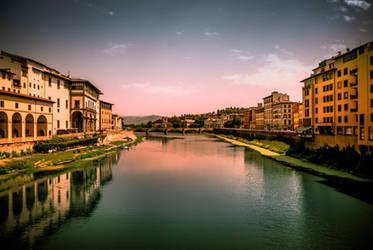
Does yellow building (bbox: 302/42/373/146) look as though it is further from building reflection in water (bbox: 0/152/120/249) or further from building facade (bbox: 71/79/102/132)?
building facade (bbox: 71/79/102/132)

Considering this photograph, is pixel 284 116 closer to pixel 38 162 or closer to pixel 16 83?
pixel 38 162

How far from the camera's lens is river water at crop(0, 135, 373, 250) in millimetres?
15188

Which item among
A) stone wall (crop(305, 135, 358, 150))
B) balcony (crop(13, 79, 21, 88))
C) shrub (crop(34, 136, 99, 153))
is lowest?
shrub (crop(34, 136, 99, 153))

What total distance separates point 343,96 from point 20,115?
55369 mm

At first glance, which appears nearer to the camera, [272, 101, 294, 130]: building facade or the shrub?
the shrub

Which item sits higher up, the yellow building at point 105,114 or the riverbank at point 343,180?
the yellow building at point 105,114

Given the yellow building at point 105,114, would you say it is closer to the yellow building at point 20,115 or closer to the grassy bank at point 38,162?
the yellow building at point 20,115

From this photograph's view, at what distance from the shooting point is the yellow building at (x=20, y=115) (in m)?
36.7

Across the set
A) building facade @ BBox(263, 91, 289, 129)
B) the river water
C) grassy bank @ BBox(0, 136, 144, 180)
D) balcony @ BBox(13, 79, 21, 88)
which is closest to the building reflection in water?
the river water

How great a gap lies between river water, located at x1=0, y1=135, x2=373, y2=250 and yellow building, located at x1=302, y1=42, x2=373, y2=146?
12046mm

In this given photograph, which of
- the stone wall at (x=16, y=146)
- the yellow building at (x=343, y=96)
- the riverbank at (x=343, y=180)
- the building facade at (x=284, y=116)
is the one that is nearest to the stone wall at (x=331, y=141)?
the yellow building at (x=343, y=96)

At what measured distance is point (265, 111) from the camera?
4040 inches

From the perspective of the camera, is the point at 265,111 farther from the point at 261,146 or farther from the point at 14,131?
the point at 14,131

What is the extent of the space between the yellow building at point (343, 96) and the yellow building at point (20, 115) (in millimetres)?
50991
